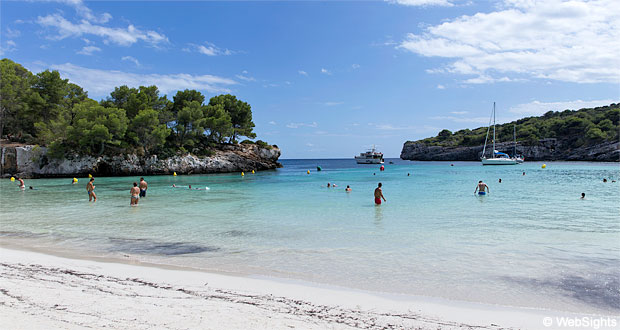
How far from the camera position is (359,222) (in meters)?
14.8

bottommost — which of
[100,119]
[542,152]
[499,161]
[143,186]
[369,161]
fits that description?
→ [143,186]

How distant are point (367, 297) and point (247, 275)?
2.81m

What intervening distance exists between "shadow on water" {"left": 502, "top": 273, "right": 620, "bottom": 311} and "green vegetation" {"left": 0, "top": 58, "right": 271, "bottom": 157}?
→ 49950 mm

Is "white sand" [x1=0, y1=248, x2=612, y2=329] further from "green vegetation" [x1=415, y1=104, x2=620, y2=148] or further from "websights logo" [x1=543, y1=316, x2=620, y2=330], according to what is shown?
"green vegetation" [x1=415, y1=104, x2=620, y2=148]

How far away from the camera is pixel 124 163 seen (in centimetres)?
4991

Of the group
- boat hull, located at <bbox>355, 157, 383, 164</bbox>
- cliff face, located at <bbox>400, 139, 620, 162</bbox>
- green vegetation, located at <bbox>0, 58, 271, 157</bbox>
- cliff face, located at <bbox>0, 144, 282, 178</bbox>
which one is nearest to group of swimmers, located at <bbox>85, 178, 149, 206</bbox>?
green vegetation, located at <bbox>0, 58, 271, 157</bbox>

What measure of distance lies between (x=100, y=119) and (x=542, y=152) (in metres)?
110

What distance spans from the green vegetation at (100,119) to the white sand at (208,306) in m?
45.4

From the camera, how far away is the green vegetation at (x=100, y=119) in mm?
45750

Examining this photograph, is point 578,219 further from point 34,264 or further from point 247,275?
point 34,264

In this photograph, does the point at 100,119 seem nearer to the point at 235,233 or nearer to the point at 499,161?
the point at 235,233

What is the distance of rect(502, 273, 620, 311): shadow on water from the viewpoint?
20.1ft

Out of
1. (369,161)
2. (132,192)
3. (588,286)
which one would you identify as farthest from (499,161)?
(588,286)

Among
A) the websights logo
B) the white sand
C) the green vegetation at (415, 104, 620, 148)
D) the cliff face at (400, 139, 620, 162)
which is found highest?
the green vegetation at (415, 104, 620, 148)
